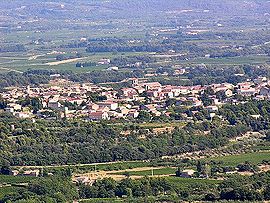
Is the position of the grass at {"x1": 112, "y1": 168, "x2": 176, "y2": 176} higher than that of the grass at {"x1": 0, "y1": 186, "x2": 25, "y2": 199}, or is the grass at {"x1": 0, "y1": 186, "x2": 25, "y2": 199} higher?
the grass at {"x1": 0, "y1": 186, "x2": 25, "y2": 199}

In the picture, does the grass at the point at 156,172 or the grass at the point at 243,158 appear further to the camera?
the grass at the point at 243,158

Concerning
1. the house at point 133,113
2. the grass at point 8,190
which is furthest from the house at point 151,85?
the grass at point 8,190

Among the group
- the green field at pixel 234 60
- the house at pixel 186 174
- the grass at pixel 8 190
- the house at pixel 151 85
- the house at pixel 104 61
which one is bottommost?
the green field at pixel 234 60

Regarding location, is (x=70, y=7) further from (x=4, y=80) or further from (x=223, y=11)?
(x=4, y=80)

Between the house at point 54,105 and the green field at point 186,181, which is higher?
Answer: the green field at point 186,181

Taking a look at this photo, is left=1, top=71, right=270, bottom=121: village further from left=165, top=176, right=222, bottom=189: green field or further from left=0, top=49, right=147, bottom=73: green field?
left=165, top=176, right=222, bottom=189: green field

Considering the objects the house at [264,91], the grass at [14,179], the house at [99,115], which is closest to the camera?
the grass at [14,179]

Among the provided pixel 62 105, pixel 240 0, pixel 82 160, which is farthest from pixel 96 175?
pixel 240 0

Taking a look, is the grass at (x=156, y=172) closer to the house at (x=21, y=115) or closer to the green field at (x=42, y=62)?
the house at (x=21, y=115)

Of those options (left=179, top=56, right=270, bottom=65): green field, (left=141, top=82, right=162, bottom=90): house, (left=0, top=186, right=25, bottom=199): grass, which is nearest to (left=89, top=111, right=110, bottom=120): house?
(left=141, top=82, right=162, bottom=90): house
